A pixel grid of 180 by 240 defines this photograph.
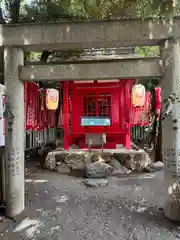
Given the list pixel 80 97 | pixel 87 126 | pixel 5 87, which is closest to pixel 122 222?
pixel 5 87

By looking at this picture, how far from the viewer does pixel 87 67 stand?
4844mm

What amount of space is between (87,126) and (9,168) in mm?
5397

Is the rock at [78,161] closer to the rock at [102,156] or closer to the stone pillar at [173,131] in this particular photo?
the rock at [102,156]

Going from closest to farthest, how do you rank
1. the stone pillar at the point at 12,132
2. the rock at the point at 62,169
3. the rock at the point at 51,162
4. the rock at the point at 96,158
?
the stone pillar at the point at 12,132, the rock at the point at 62,169, the rock at the point at 96,158, the rock at the point at 51,162

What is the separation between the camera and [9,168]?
489 centimetres

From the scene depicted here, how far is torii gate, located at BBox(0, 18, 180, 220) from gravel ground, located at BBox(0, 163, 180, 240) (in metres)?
0.40

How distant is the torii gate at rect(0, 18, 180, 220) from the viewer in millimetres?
4648

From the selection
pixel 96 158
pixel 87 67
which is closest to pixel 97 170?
pixel 96 158

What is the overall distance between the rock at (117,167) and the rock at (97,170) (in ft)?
1.20

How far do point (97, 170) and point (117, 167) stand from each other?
0.98 m

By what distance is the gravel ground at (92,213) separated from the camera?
4344 millimetres

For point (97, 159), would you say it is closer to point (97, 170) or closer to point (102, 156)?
point (102, 156)

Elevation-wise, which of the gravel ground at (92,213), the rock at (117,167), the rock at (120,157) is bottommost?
Answer: the gravel ground at (92,213)

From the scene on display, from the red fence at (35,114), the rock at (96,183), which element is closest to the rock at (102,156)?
the rock at (96,183)
